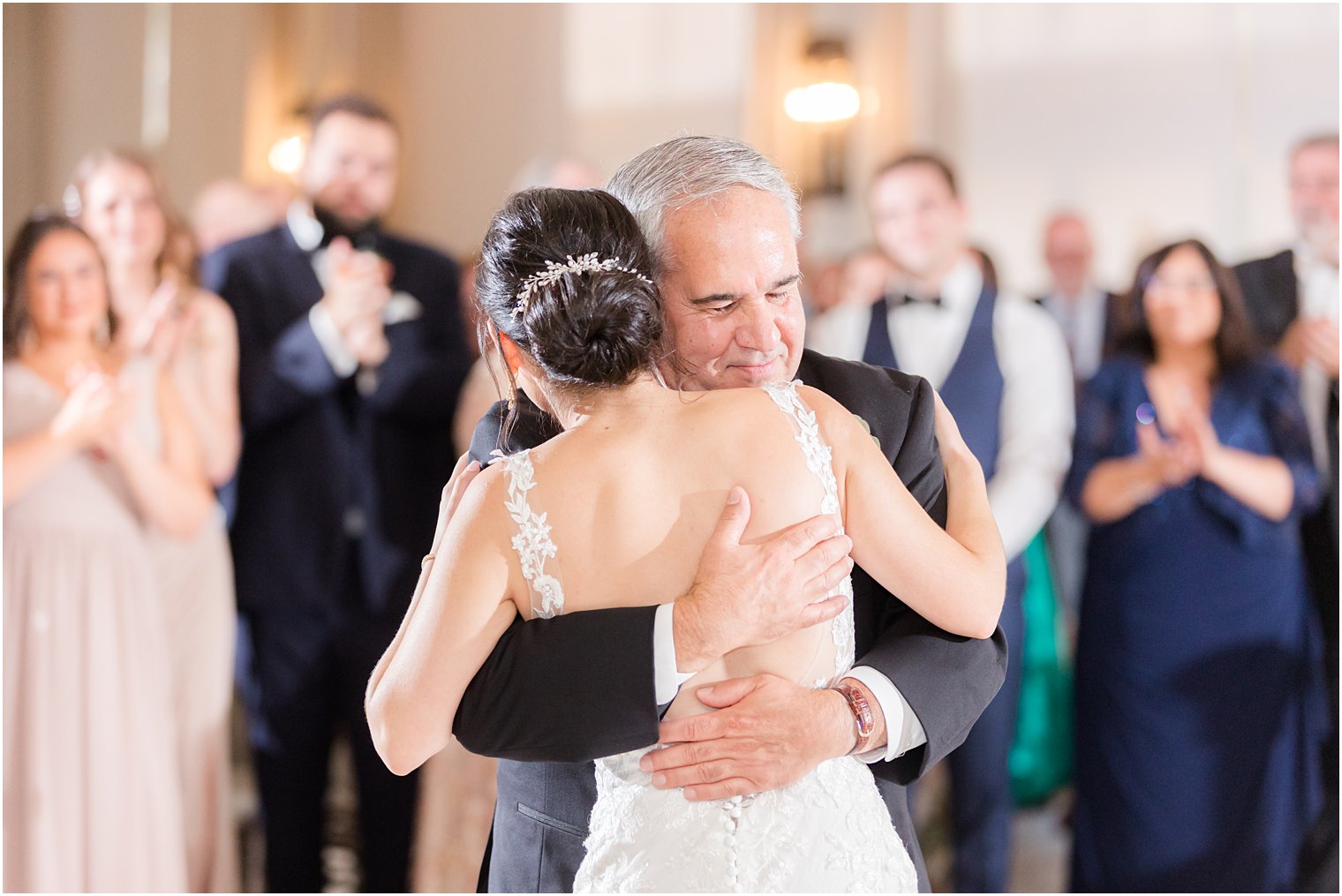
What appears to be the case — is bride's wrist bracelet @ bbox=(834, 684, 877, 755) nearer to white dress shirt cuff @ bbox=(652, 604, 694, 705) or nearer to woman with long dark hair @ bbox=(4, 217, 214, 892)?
white dress shirt cuff @ bbox=(652, 604, 694, 705)

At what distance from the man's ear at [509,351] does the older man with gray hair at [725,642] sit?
172mm

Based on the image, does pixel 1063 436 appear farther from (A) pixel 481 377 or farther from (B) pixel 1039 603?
(A) pixel 481 377

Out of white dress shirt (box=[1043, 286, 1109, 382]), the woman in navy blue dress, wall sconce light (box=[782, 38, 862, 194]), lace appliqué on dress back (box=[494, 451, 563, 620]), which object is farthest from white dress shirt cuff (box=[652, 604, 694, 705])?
wall sconce light (box=[782, 38, 862, 194])

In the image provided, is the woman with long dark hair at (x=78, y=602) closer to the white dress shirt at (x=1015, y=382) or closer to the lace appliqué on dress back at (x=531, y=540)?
the white dress shirt at (x=1015, y=382)

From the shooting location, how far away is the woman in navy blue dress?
2920mm

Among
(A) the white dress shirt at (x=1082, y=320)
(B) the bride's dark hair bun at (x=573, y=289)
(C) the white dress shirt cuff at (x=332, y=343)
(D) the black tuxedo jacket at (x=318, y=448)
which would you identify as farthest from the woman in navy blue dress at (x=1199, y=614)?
(B) the bride's dark hair bun at (x=573, y=289)

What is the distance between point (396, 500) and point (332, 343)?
0.39m

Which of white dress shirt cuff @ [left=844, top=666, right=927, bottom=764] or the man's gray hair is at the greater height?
the man's gray hair

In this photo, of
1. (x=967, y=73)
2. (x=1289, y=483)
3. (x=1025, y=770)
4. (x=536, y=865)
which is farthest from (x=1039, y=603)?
(x=967, y=73)

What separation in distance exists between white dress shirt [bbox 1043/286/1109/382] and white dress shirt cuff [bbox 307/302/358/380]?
2334mm

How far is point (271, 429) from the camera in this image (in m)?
2.94

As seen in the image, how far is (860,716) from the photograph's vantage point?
1.29 meters

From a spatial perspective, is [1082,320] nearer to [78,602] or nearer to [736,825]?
[78,602]

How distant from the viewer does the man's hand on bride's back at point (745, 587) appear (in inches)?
46.6
